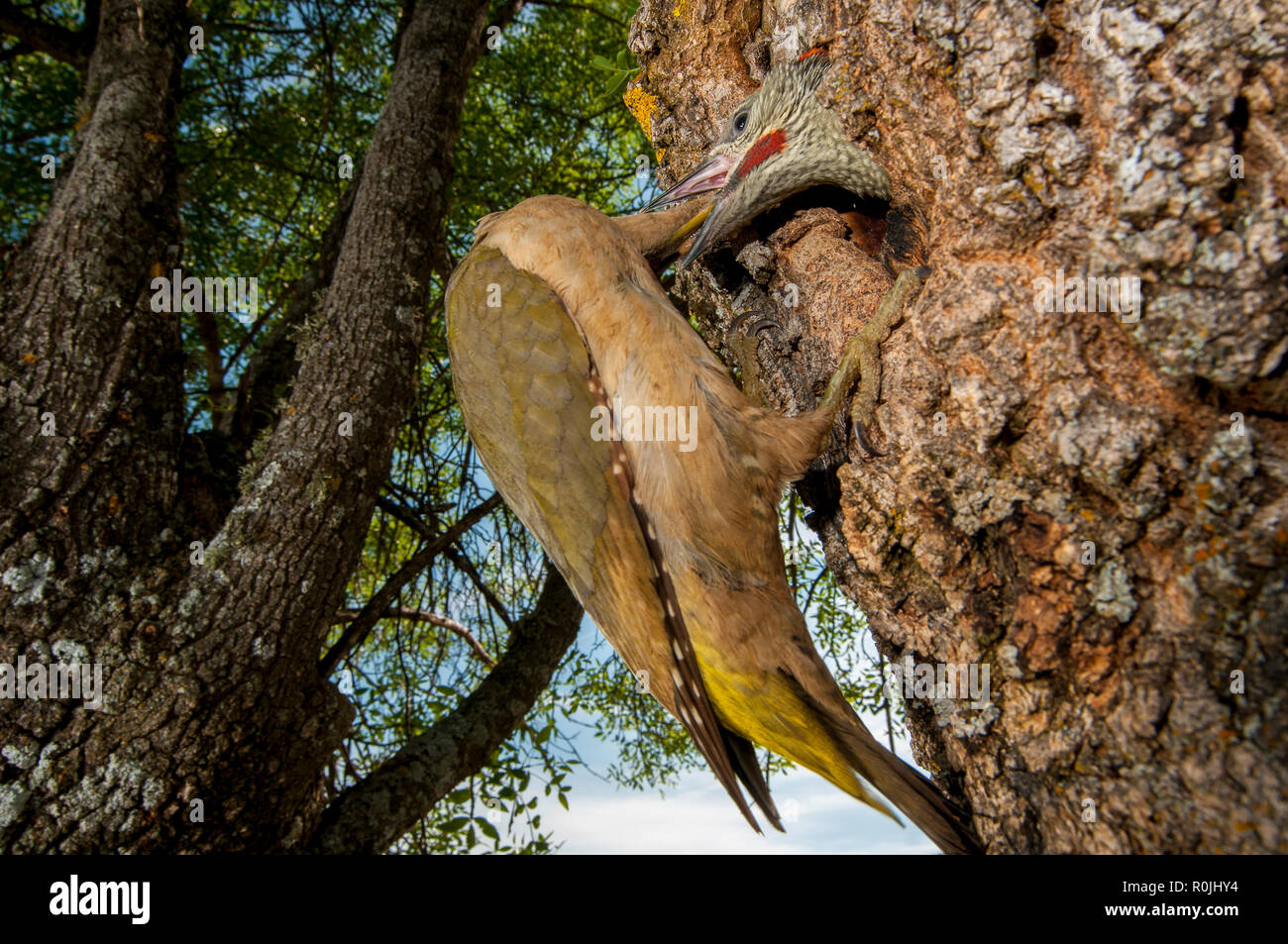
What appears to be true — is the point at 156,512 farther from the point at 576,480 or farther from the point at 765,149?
the point at 765,149

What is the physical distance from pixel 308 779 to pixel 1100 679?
3.15m

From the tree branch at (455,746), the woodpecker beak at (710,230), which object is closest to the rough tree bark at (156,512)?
the tree branch at (455,746)

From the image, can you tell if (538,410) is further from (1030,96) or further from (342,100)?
(342,100)

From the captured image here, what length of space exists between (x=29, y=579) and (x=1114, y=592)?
3.60 m

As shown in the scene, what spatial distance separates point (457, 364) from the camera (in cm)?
262

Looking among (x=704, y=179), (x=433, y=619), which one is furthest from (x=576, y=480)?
(x=433, y=619)

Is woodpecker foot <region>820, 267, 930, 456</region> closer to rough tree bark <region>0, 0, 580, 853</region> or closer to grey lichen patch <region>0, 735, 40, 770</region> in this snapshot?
rough tree bark <region>0, 0, 580, 853</region>

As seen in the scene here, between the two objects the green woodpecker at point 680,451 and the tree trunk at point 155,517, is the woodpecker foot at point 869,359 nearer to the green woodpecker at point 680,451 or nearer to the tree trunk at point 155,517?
the green woodpecker at point 680,451

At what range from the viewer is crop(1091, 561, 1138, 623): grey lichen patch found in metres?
1.39

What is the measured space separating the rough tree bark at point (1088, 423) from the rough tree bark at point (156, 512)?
2.49 meters

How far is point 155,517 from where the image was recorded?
3.28m

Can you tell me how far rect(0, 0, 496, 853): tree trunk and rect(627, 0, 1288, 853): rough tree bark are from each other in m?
2.50

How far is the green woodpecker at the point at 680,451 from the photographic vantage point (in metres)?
1.99
